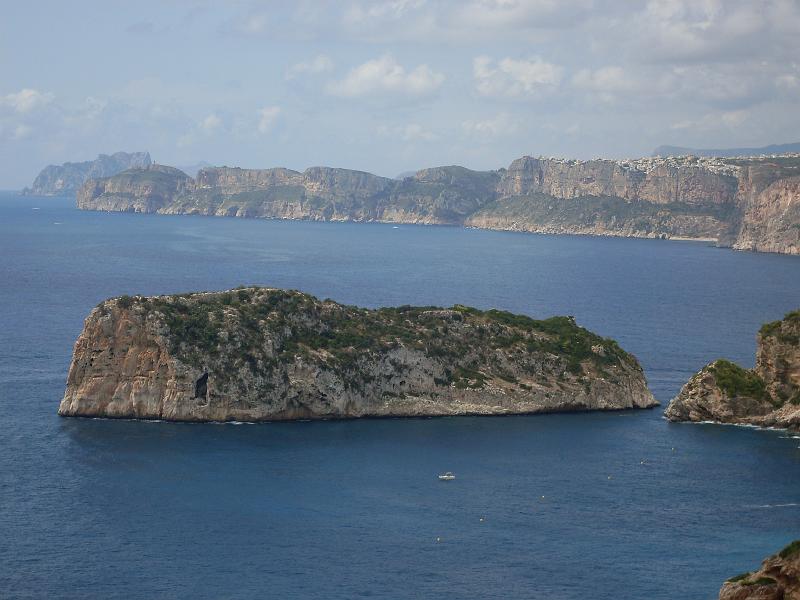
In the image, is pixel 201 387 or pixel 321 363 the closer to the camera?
pixel 201 387

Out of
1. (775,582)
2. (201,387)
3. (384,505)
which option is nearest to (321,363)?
(201,387)

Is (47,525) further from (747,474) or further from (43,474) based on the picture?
(747,474)

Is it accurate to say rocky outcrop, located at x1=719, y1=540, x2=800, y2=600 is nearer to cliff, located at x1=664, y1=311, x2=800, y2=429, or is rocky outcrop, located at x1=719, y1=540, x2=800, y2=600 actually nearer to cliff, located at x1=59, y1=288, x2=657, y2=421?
cliff, located at x1=664, y1=311, x2=800, y2=429

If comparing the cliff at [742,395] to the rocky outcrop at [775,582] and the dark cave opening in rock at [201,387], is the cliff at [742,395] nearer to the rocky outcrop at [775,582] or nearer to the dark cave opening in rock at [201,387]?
the dark cave opening in rock at [201,387]

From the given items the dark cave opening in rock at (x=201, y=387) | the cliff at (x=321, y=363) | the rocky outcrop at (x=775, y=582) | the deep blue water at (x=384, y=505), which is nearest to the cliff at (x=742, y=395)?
the deep blue water at (x=384, y=505)

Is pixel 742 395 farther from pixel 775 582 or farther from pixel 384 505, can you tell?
pixel 775 582

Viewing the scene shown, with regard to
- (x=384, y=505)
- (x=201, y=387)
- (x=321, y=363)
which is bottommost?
(x=384, y=505)

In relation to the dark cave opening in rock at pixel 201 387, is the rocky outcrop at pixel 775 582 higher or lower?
higher

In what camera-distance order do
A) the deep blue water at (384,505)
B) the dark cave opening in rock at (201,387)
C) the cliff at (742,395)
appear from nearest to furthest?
1. the deep blue water at (384,505)
2. the dark cave opening in rock at (201,387)
3. the cliff at (742,395)
